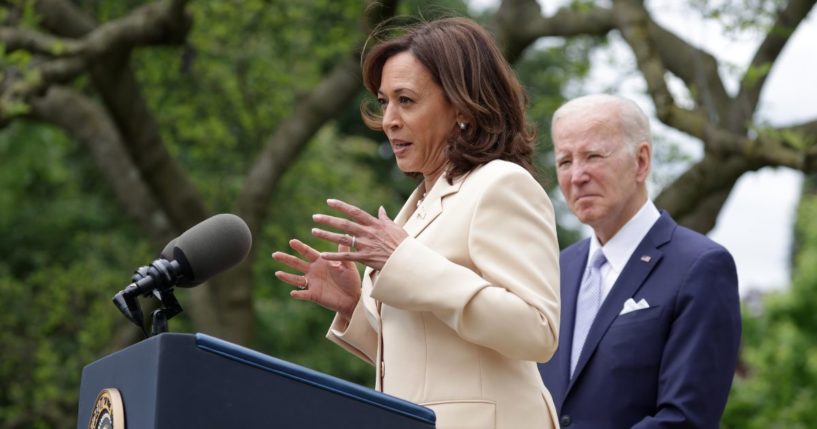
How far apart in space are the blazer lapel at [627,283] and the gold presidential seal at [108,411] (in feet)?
6.34

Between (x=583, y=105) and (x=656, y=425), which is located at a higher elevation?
(x=583, y=105)

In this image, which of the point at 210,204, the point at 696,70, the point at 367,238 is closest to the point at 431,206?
the point at 367,238

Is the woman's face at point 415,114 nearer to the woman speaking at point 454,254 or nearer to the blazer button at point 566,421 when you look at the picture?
the woman speaking at point 454,254

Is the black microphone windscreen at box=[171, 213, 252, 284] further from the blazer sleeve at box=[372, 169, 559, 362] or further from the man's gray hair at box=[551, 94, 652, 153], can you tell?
the man's gray hair at box=[551, 94, 652, 153]

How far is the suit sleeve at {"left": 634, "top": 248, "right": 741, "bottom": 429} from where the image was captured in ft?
12.6

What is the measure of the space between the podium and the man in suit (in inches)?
65.0

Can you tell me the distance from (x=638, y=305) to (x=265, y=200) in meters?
7.93

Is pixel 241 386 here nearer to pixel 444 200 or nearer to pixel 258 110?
pixel 444 200

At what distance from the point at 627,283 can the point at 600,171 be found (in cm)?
41

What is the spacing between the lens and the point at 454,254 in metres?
2.96

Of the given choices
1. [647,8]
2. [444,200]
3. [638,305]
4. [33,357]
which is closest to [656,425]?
[638,305]

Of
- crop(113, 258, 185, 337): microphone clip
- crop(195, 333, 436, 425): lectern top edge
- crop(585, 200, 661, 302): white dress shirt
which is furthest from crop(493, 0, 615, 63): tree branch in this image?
crop(195, 333, 436, 425): lectern top edge

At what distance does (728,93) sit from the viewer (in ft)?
30.8

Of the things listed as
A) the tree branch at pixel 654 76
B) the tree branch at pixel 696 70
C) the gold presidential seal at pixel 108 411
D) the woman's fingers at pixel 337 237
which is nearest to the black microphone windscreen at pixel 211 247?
the woman's fingers at pixel 337 237
